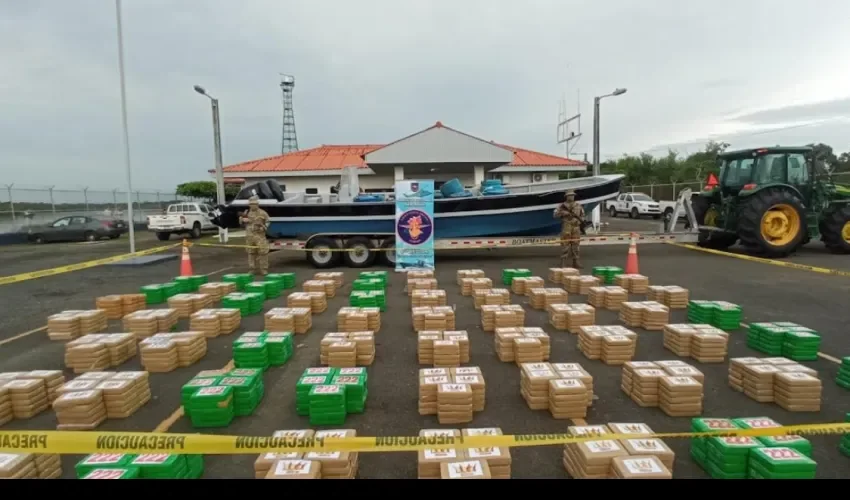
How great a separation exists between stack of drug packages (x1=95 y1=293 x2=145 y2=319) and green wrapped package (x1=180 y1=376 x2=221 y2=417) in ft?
15.3

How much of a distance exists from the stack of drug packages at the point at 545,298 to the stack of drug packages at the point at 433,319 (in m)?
2.01

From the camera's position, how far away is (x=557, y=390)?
13.8 ft

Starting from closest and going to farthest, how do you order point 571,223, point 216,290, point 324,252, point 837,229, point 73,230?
point 216,290 → point 571,223 → point 324,252 → point 837,229 → point 73,230

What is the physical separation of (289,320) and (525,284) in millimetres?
4671

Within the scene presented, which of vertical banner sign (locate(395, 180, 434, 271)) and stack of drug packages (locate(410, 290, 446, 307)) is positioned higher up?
vertical banner sign (locate(395, 180, 434, 271))

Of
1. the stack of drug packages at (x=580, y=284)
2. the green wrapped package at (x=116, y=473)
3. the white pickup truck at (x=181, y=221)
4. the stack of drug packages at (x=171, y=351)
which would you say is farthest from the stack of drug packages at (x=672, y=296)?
the white pickup truck at (x=181, y=221)

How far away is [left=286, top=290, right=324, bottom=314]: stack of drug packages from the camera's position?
7.80 metres

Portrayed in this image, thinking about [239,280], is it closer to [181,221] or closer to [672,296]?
[672,296]

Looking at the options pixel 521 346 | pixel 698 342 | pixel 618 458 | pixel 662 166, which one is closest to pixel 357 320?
pixel 521 346

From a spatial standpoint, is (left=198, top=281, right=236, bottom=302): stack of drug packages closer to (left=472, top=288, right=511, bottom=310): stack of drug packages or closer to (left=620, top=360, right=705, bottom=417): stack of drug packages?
(left=472, top=288, right=511, bottom=310): stack of drug packages

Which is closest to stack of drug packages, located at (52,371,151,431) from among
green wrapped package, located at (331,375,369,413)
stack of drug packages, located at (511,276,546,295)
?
green wrapped package, located at (331,375,369,413)

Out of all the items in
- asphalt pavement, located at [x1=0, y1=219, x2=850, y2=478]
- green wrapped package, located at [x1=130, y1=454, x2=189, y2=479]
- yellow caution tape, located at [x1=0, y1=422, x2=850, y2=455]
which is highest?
yellow caution tape, located at [x1=0, y1=422, x2=850, y2=455]

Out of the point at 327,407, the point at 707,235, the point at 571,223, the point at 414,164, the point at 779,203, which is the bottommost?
the point at 327,407
